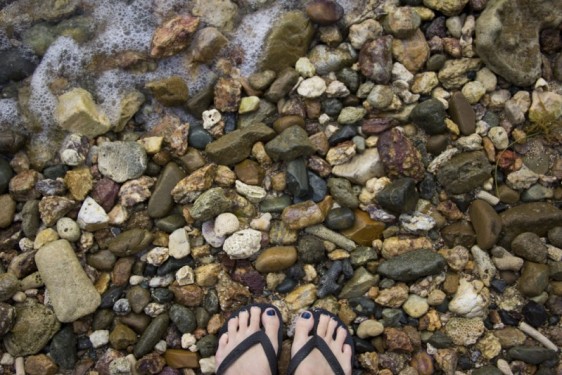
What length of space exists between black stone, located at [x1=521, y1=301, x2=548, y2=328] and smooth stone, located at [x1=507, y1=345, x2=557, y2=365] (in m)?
0.15

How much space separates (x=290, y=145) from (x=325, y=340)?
123cm

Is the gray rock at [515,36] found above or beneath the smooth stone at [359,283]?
above

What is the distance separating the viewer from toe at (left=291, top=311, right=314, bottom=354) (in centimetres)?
291

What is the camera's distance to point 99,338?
2.85m

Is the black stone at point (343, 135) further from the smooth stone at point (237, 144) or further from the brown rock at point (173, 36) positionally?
the brown rock at point (173, 36)

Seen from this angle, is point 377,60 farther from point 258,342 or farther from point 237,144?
point 258,342

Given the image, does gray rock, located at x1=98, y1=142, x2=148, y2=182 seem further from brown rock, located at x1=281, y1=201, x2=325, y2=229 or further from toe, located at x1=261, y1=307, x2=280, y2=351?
toe, located at x1=261, y1=307, x2=280, y2=351

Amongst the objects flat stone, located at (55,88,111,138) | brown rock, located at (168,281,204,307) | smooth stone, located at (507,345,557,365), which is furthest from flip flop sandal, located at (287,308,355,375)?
flat stone, located at (55,88,111,138)

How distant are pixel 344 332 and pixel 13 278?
2052 millimetres

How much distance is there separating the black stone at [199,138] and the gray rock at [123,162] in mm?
316

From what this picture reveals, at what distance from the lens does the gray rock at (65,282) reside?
2783mm

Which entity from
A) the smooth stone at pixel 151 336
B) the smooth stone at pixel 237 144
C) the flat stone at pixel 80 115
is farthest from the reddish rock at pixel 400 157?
the flat stone at pixel 80 115

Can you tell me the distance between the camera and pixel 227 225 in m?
2.85

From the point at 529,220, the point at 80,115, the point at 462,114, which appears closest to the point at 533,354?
the point at 529,220
